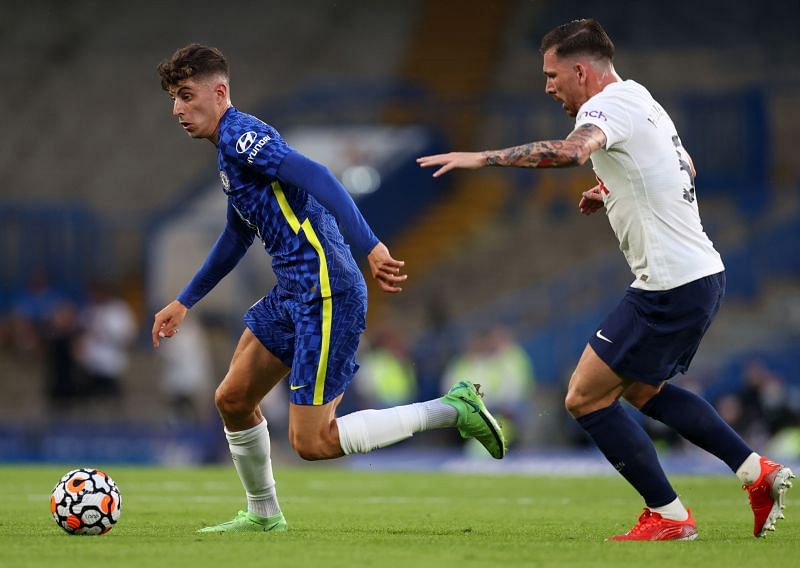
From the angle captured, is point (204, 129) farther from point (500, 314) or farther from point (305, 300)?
point (500, 314)

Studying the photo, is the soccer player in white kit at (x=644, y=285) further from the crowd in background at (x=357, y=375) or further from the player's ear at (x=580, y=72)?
the crowd in background at (x=357, y=375)

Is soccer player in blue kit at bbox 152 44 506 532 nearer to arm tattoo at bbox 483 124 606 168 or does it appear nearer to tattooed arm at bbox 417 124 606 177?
tattooed arm at bbox 417 124 606 177

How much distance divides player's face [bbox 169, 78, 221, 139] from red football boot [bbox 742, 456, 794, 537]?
119 inches

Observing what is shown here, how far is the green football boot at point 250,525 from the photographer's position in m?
7.16

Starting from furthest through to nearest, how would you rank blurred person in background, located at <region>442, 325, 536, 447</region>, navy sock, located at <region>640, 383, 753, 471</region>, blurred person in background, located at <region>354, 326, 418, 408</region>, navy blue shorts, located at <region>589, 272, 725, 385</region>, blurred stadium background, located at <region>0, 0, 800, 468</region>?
blurred stadium background, located at <region>0, 0, 800, 468</region>
blurred person in background, located at <region>354, 326, 418, 408</region>
blurred person in background, located at <region>442, 325, 536, 447</region>
navy sock, located at <region>640, 383, 753, 471</region>
navy blue shorts, located at <region>589, 272, 725, 385</region>

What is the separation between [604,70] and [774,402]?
32.9 ft

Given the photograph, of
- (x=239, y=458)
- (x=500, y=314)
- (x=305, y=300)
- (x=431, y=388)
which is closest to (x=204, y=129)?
(x=305, y=300)

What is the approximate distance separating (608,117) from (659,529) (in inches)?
74.3

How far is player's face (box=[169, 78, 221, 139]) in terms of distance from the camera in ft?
22.4

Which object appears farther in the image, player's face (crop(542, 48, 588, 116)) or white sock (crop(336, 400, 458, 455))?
white sock (crop(336, 400, 458, 455))

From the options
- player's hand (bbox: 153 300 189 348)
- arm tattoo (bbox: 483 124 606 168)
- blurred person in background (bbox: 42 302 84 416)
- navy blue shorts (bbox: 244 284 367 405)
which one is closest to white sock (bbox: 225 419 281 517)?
navy blue shorts (bbox: 244 284 367 405)

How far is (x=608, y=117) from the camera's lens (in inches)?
252

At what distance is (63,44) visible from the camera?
2755cm

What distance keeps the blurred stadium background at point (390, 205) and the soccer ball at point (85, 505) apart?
9.62 metres
